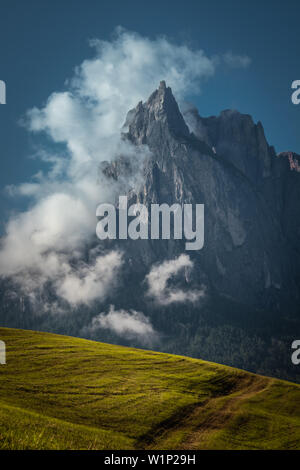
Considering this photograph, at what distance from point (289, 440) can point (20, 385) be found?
4167cm

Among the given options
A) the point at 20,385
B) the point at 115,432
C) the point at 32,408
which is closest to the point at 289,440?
the point at 115,432

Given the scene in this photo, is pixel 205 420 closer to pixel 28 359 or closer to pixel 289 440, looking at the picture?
pixel 289 440

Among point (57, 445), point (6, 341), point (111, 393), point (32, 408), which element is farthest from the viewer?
point (6, 341)

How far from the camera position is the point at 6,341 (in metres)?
74.2

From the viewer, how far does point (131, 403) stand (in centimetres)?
4822

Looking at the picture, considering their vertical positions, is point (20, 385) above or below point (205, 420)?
above

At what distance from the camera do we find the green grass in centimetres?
3669

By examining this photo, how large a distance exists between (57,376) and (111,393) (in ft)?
36.5

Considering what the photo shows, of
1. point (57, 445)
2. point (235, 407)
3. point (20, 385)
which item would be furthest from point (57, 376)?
point (235, 407)

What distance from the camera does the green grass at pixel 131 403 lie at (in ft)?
120

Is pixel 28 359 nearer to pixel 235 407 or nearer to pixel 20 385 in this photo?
pixel 20 385
